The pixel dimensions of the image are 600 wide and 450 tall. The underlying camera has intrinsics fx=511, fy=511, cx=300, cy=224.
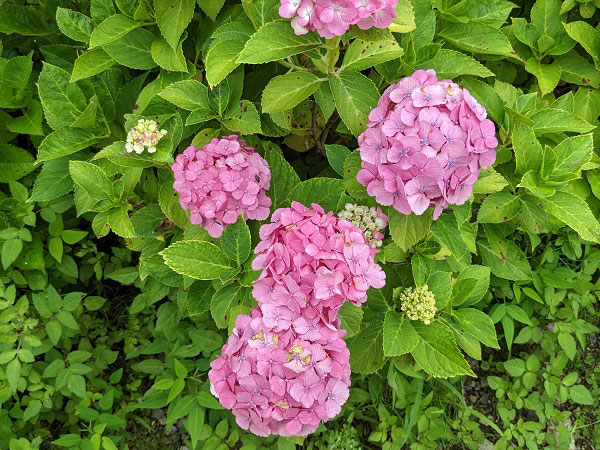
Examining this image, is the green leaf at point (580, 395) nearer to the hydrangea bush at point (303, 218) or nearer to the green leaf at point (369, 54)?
the hydrangea bush at point (303, 218)

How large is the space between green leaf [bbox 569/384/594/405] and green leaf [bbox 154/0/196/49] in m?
2.40

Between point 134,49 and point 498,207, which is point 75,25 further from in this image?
point 498,207

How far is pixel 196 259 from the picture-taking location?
168cm

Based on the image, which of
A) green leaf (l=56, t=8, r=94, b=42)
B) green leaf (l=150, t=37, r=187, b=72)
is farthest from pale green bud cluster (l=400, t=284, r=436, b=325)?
green leaf (l=56, t=8, r=94, b=42)

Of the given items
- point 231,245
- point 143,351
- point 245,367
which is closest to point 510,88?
point 231,245

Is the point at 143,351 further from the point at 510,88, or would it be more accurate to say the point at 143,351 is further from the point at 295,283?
the point at 510,88

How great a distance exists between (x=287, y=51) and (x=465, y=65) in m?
0.67

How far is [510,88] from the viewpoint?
2.04 meters

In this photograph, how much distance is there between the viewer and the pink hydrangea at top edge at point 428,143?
135 cm

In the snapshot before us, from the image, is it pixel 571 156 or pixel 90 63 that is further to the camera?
pixel 90 63

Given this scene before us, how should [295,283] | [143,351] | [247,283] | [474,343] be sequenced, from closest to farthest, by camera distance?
[295,283] < [247,283] < [474,343] < [143,351]

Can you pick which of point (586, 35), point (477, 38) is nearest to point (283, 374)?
point (477, 38)

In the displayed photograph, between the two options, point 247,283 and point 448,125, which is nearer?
point 448,125

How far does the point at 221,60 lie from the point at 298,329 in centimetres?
87
